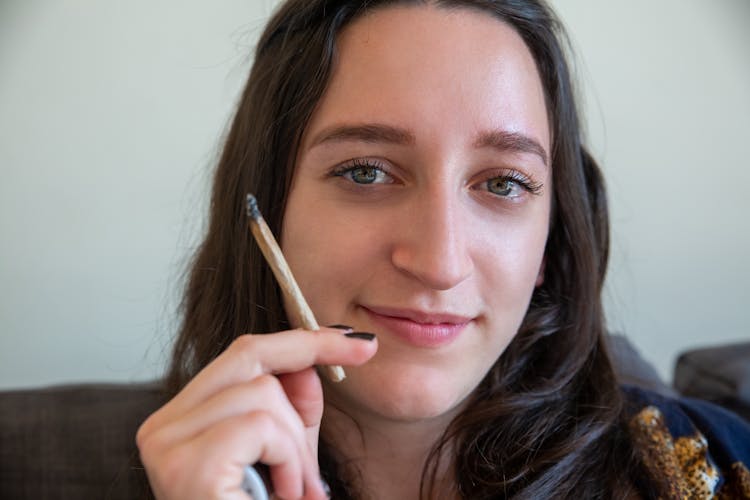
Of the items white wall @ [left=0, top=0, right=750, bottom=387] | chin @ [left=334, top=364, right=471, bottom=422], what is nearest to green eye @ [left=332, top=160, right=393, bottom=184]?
chin @ [left=334, top=364, right=471, bottom=422]

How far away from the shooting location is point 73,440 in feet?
3.43

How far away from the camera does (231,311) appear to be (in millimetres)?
912

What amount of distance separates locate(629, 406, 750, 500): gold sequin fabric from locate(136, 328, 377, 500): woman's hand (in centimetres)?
51

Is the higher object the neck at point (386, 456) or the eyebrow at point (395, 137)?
the eyebrow at point (395, 137)

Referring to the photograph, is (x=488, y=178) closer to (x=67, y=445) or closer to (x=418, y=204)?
(x=418, y=204)

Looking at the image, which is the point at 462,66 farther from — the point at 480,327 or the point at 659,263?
the point at 659,263

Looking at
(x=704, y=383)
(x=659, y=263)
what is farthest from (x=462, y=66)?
(x=659, y=263)

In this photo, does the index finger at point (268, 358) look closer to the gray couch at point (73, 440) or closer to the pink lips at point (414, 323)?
the pink lips at point (414, 323)

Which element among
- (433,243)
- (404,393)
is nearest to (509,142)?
(433,243)

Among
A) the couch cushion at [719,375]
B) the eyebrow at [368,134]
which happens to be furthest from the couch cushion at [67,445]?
the couch cushion at [719,375]

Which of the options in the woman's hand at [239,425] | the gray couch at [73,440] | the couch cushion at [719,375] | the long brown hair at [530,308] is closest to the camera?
the woman's hand at [239,425]

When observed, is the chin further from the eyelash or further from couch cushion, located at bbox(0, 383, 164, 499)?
couch cushion, located at bbox(0, 383, 164, 499)

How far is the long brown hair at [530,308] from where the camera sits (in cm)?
83

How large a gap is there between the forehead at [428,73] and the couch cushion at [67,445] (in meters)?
0.60
